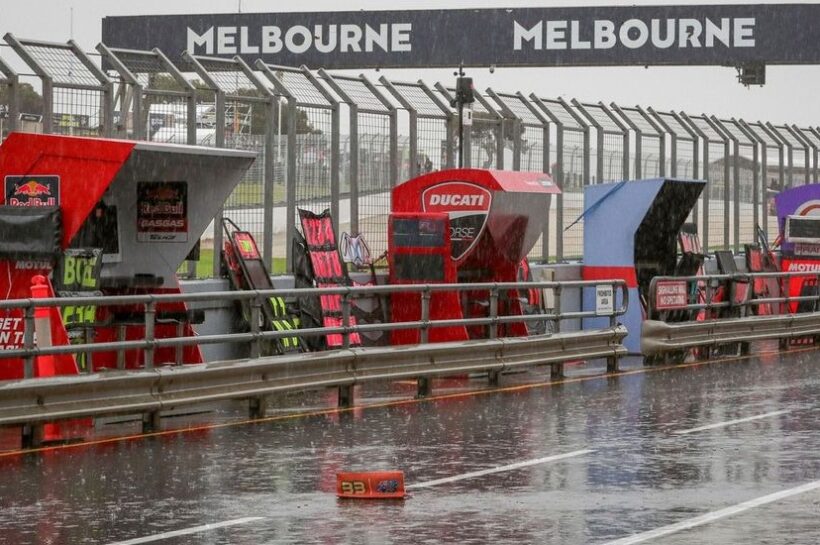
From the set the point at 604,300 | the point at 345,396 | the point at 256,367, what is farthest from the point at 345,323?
the point at 604,300

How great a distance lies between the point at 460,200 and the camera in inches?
913

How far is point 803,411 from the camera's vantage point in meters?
17.3

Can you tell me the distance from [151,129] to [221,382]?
605 cm

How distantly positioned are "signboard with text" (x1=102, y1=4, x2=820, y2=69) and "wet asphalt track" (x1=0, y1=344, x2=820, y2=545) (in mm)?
25161

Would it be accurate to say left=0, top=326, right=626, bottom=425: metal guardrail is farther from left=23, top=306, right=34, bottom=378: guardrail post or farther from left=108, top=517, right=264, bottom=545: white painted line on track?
left=108, top=517, right=264, bottom=545: white painted line on track

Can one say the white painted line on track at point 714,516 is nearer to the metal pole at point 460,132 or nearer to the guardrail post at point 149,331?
the guardrail post at point 149,331

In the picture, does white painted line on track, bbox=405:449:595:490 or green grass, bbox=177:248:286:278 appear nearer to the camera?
white painted line on track, bbox=405:449:595:490

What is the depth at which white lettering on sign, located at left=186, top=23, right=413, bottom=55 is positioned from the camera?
1747 inches

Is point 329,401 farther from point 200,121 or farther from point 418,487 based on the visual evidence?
point 418,487

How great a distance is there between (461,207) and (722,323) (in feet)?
14.2

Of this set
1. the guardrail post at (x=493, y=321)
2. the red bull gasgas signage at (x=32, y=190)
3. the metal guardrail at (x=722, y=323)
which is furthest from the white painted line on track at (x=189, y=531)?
the metal guardrail at (x=722, y=323)

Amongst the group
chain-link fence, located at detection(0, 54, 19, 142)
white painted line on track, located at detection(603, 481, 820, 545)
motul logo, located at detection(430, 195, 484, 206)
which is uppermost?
chain-link fence, located at detection(0, 54, 19, 142)

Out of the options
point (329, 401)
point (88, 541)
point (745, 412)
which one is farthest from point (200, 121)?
point (88, 541)

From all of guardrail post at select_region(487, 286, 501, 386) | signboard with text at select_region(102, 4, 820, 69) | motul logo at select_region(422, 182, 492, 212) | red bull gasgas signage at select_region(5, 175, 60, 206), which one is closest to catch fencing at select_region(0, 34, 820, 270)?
motul logo at select_region(422, 182, 492, 212)
